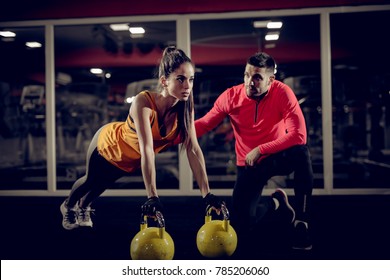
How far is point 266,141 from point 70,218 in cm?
157

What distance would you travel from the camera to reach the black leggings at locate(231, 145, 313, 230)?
9.13 feet

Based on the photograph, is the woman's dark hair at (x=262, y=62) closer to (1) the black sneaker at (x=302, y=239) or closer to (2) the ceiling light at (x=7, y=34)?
(1) the black sneaker at (x=302, y=239)

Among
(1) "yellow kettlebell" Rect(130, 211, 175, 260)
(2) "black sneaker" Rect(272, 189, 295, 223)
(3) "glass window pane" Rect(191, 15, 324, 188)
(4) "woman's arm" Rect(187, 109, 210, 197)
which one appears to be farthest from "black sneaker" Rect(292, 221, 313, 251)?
(1) "yellow kettlebell" Rect(130, 211, 175, 260)

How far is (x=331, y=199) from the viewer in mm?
3633

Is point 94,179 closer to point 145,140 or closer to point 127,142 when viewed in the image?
point 127,142

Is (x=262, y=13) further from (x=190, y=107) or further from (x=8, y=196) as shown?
(x=8, y=196)

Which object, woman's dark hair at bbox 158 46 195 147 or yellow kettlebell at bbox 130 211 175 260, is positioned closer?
yellow kettlebell at bbox 130 211 175 260

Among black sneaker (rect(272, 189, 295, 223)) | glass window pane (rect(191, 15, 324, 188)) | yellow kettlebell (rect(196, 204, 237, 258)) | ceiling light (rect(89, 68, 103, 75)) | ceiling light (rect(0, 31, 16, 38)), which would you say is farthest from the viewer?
ceiling light (rect(89, 68, 103, 75))

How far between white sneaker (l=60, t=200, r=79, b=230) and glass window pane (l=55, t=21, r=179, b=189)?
2.54 ft

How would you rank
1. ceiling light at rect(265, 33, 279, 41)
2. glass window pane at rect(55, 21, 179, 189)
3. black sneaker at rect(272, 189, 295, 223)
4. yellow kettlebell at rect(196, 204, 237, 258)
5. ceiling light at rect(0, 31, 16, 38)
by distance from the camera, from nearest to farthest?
yellow kettlebell at rect(196, 204, 237, 258) → black sneaker at rect(272, 189, 295, 223) → glass window pane at rect(55, 21, 179, 189) → ceiling light at rect(0, 31, 16, 38) → ceiling light at rect(265, 33, 279, 41)

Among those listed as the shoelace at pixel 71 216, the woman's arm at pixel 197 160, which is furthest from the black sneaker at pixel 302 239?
the shoelace at pixel 71 216

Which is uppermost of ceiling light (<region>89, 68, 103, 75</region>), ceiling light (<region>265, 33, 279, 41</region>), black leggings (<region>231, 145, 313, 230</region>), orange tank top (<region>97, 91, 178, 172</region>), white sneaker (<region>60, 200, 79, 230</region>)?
ceiling light (<region>265, 33, 279, 41</region>)

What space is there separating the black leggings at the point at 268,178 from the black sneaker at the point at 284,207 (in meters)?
0.07

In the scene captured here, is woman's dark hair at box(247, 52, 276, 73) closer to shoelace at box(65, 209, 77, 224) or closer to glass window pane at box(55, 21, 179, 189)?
glass window pane at box(55, 21, 179, 189)
